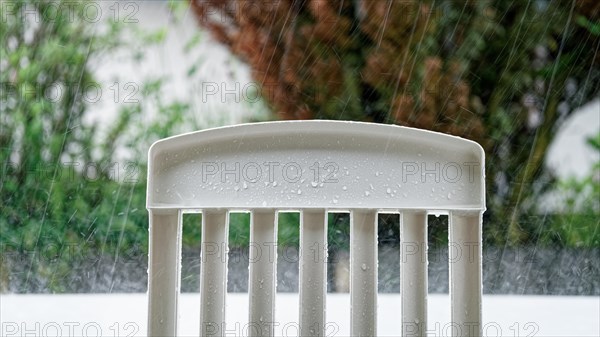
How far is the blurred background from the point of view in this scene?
164 cm

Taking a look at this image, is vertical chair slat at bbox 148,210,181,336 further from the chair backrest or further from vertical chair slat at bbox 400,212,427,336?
vertical chair slat at bbox 400,212,427,336

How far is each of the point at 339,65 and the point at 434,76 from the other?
24 cm

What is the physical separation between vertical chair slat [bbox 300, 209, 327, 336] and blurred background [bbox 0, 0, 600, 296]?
966mm

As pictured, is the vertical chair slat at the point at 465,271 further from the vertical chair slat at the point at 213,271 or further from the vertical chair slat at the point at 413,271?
the vertical chair slat at the point at 213,271

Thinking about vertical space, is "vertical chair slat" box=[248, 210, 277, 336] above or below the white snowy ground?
above

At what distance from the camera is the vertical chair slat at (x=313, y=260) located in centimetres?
69

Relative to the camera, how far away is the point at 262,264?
27.1 inches

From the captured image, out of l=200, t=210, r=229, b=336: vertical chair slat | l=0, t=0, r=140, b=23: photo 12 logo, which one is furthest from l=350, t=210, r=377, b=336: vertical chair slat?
l=0, t=0, r=140, b=23: photo 12 logo

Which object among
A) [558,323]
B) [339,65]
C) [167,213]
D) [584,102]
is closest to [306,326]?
[167,213]

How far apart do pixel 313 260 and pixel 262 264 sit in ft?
0.18

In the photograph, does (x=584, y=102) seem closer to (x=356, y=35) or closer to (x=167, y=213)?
(x=356, y=35)

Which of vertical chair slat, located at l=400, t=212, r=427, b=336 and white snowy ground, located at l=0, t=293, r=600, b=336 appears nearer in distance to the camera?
vertical chair slat, located at l=400, t=212, r=427, b=336

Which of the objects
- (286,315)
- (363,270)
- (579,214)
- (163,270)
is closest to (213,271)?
(163,270)

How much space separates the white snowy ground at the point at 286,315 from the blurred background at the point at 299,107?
250 mm
